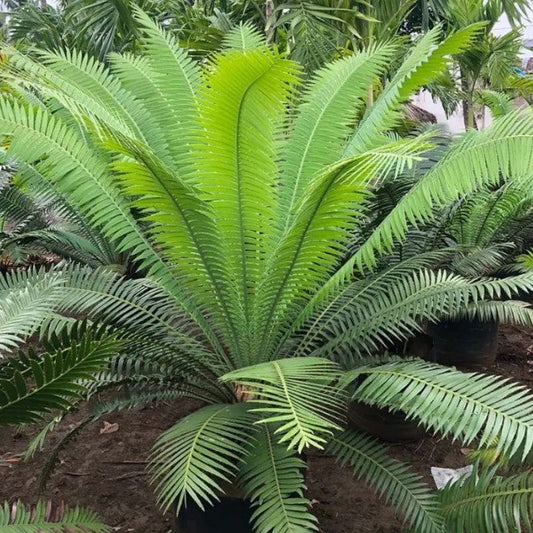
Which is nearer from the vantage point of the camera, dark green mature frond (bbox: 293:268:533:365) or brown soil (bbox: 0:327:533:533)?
dark green mature frond (bbox: 293:268:533:365)

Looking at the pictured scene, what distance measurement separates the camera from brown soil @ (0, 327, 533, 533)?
191cm

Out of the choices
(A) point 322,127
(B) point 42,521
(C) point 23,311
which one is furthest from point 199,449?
(A) point 322,127

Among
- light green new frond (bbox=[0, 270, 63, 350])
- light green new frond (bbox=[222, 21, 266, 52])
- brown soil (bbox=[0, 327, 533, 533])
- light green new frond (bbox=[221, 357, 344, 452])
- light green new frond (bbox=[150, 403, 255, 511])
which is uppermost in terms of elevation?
light green new frond (bbox=[222, 21, 266, 52])

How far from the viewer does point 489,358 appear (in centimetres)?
296

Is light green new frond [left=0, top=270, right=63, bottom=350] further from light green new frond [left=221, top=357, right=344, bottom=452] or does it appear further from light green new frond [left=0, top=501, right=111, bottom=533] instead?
light green new frond [left=221, top=357, right=344, bottom=452]

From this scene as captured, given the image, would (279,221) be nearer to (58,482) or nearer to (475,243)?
(58,482)

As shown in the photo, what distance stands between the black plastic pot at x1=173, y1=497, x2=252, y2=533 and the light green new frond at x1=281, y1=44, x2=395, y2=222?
0.85 m

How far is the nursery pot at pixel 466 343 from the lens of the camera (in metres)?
2.83

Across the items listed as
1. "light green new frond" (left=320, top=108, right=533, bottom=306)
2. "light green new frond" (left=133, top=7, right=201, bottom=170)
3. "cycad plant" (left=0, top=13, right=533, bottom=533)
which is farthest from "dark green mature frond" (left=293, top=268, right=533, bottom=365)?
"light green new frond" (left=133, top=7, right=201, bottom=170)

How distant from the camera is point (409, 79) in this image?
5.76ft

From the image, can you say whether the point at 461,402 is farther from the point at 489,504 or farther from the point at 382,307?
the point at 382,307

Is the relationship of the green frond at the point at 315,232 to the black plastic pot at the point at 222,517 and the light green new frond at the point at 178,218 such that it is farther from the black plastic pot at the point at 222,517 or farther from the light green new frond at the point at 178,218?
the black plastic pot at the point at 222,517

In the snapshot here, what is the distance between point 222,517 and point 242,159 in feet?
3.18

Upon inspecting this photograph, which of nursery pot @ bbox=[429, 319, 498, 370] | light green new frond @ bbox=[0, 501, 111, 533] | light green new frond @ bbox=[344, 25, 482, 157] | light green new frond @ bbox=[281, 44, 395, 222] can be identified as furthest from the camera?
nursery pot @ bbox=[429, 319, 498, 370]
